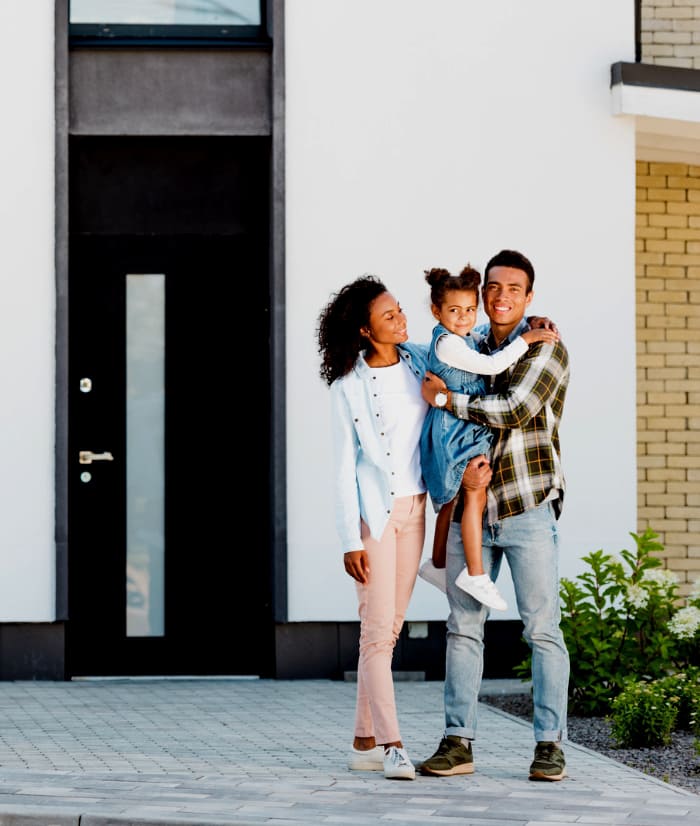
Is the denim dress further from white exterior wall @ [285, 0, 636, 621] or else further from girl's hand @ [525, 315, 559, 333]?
white exterior wall @ [285, 0, 636, 621]

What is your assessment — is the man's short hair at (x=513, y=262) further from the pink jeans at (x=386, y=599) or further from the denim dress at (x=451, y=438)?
the pink jeans at (x=386, y=599)

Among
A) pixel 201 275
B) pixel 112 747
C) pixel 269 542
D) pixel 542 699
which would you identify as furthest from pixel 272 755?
pixel 201 275

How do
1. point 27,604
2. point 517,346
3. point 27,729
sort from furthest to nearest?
1. point 27,604
2. point 27,729
3. point 517,346

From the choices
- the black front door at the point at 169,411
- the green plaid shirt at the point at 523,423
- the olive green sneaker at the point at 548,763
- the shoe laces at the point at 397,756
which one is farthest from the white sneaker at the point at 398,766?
the black front door at the point at 169,411

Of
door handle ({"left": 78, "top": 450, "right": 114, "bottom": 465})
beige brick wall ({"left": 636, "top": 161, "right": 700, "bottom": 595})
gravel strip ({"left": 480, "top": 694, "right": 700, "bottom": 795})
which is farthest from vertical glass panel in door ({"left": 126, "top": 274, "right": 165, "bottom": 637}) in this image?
beige brick wall ({"left": 636, "top": 161, "right": 700, "bottom": 595})

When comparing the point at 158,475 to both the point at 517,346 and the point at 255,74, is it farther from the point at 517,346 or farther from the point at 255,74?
the point at 517,346

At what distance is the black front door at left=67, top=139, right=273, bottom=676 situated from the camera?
10039mm

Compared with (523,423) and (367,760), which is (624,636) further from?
(523,423)

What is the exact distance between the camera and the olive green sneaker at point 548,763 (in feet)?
21.5

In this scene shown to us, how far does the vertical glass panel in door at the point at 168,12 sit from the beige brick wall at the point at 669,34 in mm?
2520

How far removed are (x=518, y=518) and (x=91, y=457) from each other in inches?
163

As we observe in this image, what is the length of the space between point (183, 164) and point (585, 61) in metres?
2.53

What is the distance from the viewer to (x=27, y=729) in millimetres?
7977

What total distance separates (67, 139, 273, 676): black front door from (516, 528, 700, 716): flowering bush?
215cm
